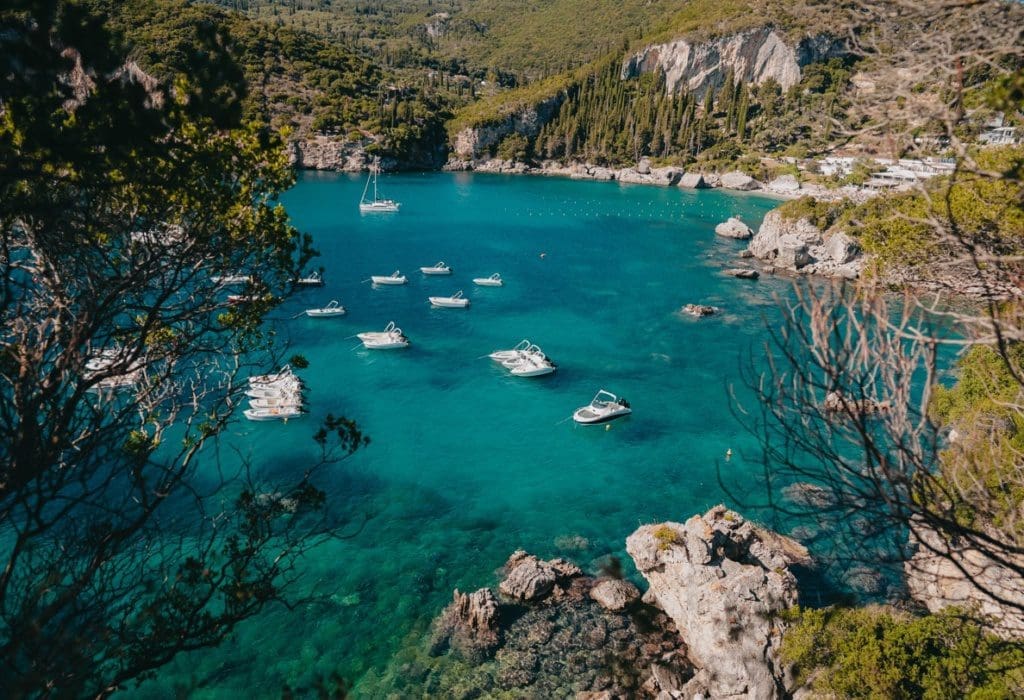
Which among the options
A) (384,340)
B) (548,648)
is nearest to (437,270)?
(384,340)

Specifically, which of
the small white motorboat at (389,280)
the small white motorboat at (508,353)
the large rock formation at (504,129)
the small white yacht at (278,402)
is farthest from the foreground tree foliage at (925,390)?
the large rock formation at (504,129)

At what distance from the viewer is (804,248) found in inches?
2734

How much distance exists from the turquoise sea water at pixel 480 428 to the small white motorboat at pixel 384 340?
2.68ft

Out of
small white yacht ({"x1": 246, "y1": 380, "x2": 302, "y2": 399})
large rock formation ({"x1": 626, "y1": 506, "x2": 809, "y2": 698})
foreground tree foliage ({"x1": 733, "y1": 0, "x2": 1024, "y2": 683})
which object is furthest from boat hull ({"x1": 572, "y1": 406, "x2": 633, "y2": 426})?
small white yacht ({"x1": 246, "y1": 380, "x2": 302, "y2": 399})

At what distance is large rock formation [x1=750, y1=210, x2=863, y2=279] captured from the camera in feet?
216

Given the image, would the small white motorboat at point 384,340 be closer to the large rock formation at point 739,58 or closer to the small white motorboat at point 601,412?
the small white motorboat at point 601,412

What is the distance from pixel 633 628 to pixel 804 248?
61.9m

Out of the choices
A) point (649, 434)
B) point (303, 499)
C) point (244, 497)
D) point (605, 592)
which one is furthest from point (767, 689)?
point (649, 434)

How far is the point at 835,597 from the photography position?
2228cm

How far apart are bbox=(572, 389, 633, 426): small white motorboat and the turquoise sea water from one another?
2.37 feet

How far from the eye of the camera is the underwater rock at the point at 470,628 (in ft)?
66.0

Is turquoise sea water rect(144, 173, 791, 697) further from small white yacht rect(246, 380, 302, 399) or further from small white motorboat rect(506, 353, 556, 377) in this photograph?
small white yacht rect(246, 380, 302, 399)

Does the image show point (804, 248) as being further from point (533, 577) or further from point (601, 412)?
point (533, 577)

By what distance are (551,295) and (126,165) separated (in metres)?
53.9
